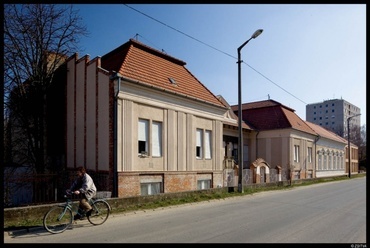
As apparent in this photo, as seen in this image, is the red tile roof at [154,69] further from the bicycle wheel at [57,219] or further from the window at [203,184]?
the bicycle wheel at [57,219]

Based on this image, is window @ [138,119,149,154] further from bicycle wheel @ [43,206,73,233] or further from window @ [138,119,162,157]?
bicycle wheel @ [43,206,73,233]

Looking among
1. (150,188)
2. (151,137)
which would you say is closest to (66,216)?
(150,188)

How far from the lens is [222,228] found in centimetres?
869

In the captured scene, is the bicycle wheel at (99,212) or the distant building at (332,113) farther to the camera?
the distant building at (332,113)

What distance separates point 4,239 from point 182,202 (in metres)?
7.62

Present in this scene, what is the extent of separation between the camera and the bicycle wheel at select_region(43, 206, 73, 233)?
8.44 metres

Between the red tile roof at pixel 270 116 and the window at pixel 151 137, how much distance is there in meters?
21.3

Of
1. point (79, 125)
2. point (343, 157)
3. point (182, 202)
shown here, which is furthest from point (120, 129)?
point (343, 157)

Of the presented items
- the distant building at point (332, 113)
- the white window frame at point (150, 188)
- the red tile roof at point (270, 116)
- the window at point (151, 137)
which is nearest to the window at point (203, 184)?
the white window frame at point (150, 188)

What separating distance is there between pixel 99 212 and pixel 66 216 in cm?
101

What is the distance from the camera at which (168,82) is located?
18672mm

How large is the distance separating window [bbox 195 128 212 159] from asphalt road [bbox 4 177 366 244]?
7.93 m

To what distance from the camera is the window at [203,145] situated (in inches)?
793

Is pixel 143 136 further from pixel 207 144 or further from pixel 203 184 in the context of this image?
pixel 203 184
